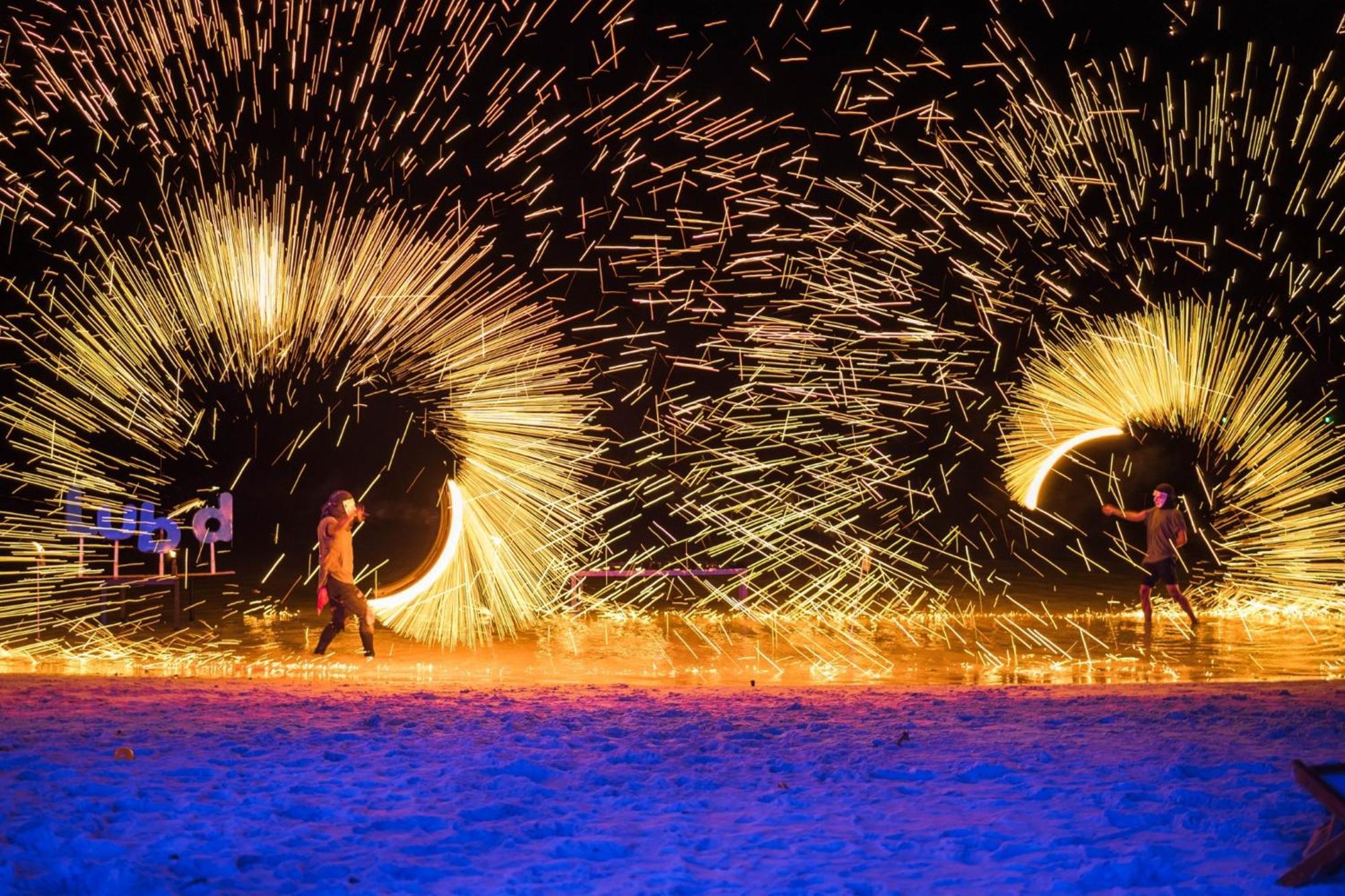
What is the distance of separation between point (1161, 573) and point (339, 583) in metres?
8.23

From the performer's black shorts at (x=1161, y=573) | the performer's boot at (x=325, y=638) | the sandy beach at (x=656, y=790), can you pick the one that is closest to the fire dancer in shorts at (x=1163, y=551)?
the performer's black shorts at (x=1161, y=573)

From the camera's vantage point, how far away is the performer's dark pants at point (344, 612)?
36.7 feet

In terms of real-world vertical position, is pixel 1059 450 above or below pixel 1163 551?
above

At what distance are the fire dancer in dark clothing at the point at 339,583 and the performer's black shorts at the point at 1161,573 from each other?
7.82 metres

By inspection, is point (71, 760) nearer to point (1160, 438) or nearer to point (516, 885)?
point (516, 885)

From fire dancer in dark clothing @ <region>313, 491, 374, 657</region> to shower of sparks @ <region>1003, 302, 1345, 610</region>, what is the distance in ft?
24.1

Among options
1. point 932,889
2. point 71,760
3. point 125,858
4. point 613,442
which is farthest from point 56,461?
point 932,889

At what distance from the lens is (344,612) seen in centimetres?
1132

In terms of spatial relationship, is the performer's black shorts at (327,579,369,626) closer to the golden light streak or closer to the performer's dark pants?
the performer's dark pants

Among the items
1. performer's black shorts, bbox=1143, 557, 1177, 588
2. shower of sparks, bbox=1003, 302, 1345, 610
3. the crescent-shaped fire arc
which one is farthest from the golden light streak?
the crescent-shaped fire arc

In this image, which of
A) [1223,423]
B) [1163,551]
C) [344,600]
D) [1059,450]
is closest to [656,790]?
[344,600]

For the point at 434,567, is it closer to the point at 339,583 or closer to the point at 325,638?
the point at 339,583

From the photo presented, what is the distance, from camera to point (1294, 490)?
20.6 metres

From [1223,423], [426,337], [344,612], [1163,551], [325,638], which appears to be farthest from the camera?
[1223,423]
